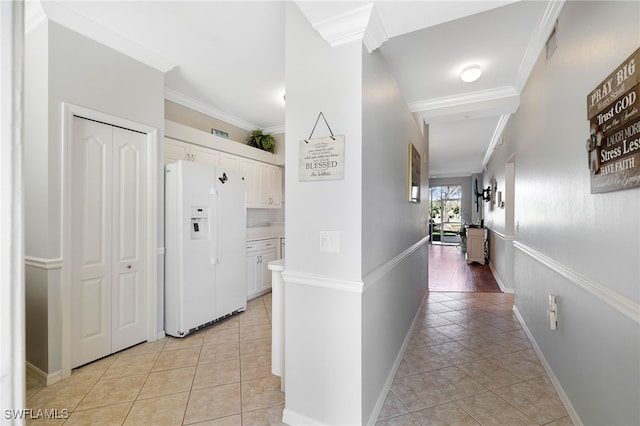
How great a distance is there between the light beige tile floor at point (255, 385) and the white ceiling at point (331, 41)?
2.29 metres

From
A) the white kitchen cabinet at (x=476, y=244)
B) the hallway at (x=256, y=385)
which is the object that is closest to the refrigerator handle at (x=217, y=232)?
the hallway at (x=256, y=385)

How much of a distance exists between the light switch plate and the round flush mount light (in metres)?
2.22

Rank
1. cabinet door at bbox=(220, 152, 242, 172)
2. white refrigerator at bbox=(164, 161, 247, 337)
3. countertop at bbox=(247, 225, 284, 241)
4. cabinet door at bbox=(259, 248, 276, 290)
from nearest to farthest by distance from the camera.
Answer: white refrigerator at bbox=(164, 161, 247, 337)
cabinet door at bbox=(220, 152, 242, 172)
countertop at bbox=(247, 225, 284, 241)
cabinet door at bbox=(259, 248, 276, 290)

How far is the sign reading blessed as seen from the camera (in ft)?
5.40

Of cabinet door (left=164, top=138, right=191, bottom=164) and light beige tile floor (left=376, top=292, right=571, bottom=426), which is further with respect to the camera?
cabinet door (left=164, top=138, right=191, bottom=164)

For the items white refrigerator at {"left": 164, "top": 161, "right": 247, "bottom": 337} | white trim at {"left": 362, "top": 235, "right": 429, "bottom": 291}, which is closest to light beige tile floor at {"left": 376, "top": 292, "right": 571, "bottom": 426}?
white trim at {"left": 362, "top": 235, "right": 429, "bottom": 291}

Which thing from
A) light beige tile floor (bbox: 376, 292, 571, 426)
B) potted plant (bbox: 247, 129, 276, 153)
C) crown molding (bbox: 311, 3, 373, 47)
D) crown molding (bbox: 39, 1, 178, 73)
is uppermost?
crown molding (bbox: 39, 1, 178, 73)

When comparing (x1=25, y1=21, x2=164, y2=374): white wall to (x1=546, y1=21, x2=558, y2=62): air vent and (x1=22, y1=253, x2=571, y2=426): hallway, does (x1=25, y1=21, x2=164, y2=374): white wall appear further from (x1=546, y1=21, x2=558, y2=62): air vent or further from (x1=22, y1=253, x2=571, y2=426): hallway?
(x1=546, y1=21, x2=558, y2=62): air vent

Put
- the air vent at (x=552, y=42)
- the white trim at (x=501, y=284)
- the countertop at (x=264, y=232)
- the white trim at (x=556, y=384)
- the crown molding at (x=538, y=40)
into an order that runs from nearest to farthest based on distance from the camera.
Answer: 1. the white trim at (x=556, y=384)
2. the crown molding at (x=538, y=40)
3. the air vent at (x=552, y=42)
4. the countertop at (x=264, y=232)
5. the white trim at (x=501, y=284)

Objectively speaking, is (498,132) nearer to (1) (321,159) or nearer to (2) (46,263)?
(1) (321,159)

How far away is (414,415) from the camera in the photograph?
6.06 feet

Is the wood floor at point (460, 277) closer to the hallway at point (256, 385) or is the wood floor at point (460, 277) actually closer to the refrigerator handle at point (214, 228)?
the hallway at point (256, 385)

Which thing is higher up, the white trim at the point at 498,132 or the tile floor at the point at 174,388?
the white trim at the point at 498,132

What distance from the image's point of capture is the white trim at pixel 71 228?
2238mm
